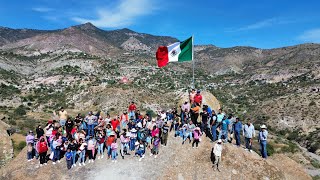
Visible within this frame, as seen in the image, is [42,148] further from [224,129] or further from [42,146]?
[224,129]

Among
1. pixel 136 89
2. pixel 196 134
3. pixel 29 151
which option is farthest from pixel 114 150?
pixel 136 89

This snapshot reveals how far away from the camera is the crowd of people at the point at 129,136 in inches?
806

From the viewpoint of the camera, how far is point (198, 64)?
174 m

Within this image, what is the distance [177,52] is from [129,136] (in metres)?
6.89

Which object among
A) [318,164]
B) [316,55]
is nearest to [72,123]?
[318,164]

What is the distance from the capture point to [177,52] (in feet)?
79.1

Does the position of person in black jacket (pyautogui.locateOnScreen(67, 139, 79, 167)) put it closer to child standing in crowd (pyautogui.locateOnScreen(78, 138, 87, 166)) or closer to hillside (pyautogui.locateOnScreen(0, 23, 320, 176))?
child standing in crowd (pyautogui.locateOnScreen(78, 138, 87, 166))

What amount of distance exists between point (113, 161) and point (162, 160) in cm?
295

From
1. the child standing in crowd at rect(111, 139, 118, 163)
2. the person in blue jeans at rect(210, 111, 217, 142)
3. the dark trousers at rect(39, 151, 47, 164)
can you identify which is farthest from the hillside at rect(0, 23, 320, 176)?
the person in blue jeans at rect(210, 111, 217, 142)

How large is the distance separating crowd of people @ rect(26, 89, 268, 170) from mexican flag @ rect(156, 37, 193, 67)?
311 centimetres

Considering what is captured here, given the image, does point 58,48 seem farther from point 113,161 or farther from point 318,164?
point 113,161

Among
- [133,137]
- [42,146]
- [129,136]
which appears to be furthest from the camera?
[133,137]

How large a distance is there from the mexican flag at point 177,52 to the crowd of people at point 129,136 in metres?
3.11

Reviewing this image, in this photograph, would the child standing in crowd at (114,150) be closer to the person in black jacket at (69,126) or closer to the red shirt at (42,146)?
the person in black jacket at (69,126)
